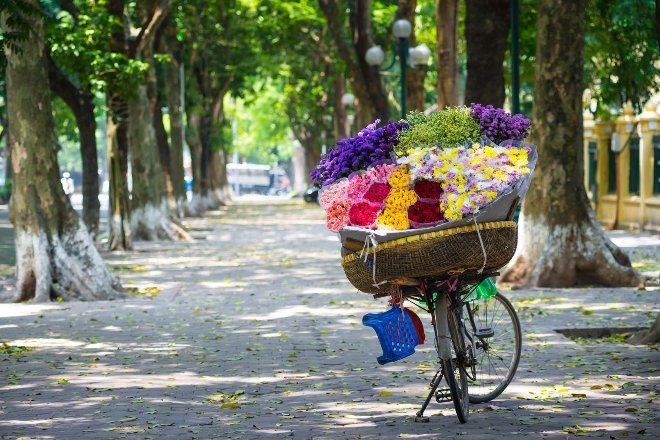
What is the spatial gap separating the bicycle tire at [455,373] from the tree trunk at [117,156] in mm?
18775

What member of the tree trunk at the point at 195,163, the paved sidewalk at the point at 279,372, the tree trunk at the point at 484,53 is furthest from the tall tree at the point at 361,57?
the tree trunk at the point at 195,163

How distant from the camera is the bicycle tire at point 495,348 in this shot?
849cm

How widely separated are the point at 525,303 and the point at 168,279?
658cm

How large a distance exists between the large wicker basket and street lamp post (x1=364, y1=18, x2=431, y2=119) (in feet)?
60.8

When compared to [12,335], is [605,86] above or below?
above

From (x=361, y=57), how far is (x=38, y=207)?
1610 centimetres

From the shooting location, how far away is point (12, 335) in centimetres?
1297

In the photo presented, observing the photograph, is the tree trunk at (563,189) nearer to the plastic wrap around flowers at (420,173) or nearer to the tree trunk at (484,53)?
the tree trunk at (484,53)

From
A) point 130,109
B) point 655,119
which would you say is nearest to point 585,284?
point 130,109

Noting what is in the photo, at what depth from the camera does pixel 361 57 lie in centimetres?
3178

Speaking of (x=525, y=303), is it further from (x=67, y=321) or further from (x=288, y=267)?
(x=288, y=267)

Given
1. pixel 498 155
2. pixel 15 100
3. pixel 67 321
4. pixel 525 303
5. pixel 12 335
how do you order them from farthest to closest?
pixel 15 100, pixel 525 303, pixel 67 321, pixel 12 335, pixel 498 155

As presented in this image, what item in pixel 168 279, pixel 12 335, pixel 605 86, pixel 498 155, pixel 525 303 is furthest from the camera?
pixel 605 86

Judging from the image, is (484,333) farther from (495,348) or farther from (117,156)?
(117,156)
